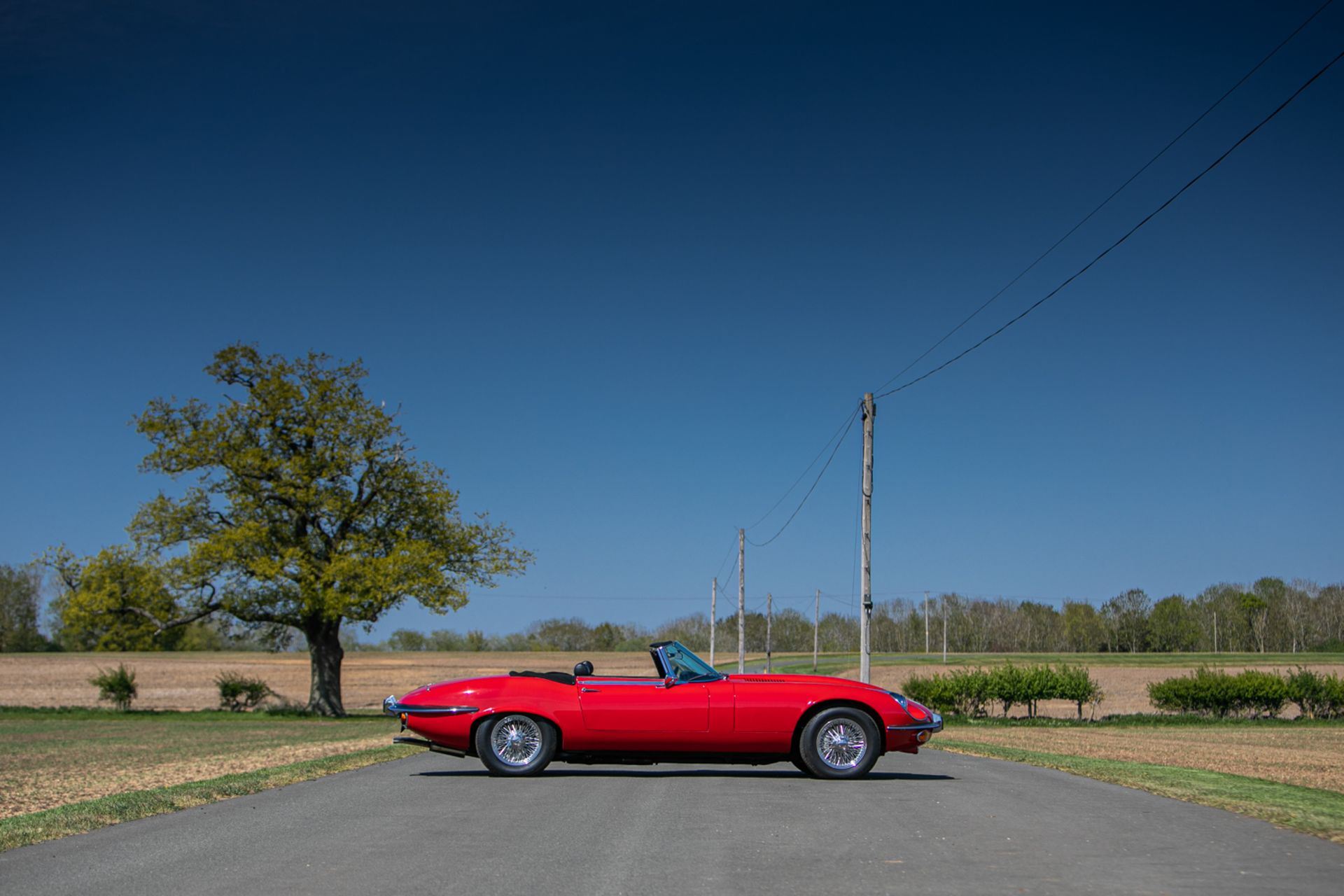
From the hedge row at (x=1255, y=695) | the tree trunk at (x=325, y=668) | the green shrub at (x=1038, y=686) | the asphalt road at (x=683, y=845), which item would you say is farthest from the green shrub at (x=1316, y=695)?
the asphalt road at (x=683, y=845)

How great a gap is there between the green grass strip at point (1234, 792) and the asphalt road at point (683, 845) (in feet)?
1.19

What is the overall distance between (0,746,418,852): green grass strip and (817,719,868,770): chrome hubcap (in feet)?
17.9

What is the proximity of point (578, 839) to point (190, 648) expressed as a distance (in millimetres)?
131152

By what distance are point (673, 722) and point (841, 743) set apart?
5.75 ft

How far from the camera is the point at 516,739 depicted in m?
12.1

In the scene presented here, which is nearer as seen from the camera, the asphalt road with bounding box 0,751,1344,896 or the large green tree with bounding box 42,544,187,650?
the asphalt road with bounding box 0,751,1344,896

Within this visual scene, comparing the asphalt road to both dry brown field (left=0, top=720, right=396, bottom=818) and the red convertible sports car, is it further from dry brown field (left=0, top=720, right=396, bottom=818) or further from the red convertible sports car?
dry brown field (left=0, top=720, right=396, bottom=818)

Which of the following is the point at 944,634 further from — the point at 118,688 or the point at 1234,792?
the point at 1234,792

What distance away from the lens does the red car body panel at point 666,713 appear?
12.0m

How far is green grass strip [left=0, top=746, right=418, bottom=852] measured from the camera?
836 cm

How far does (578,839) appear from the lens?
7.93m

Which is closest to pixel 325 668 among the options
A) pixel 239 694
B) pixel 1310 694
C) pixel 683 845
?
pixel 239 694

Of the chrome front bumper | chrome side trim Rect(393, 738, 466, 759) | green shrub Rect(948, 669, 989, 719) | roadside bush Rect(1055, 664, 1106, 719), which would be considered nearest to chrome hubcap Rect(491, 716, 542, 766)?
chrome side trim Rect(393, 738, 466, 759)

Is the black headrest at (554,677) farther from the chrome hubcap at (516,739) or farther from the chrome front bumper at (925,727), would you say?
the chrome front bumper at (925,727)
